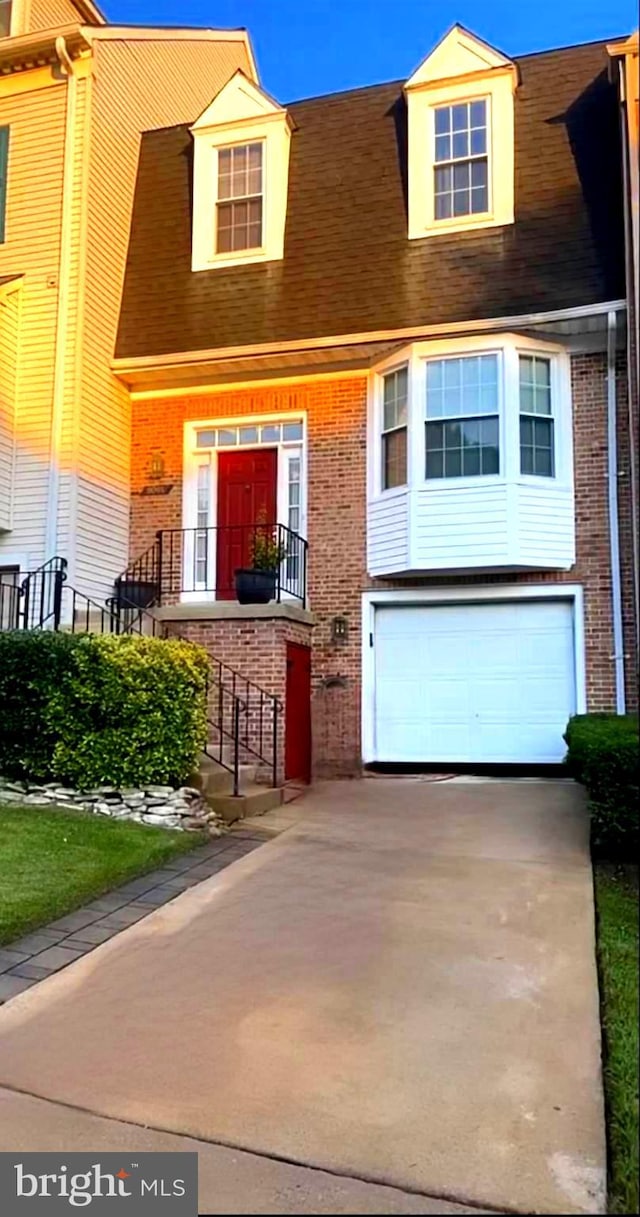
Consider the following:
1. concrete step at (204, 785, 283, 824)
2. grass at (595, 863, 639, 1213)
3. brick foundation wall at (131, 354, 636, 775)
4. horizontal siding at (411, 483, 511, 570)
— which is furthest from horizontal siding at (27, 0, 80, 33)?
grass at (595, 863, 639, 1213)

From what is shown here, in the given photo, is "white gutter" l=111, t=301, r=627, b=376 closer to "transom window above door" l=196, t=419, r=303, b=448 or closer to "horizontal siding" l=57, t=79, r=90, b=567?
"horizontal siding" l=57, t=79, r=90, b=567

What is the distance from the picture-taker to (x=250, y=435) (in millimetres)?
11930

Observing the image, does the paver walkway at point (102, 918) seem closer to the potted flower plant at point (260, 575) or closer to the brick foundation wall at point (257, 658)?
the brick foundation wall at point (257, 658)

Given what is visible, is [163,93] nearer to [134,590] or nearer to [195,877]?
[134,590]

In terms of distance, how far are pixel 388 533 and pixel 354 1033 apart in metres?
7.43

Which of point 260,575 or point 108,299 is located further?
point 108,299

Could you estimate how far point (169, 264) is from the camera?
1221 centimetres

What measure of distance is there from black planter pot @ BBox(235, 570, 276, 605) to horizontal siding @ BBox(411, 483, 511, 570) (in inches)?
69.0

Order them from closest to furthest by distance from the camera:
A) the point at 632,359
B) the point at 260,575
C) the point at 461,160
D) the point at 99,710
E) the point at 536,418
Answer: the point at 632,359
the point at 99,710
the point at 260,575
the point at 536,418
the point at 461,160

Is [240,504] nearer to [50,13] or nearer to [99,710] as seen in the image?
[99,710]

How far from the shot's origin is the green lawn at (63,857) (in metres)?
5.55

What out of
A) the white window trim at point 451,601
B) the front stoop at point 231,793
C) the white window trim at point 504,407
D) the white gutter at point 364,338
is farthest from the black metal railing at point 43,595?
the white window trim at point 504,407

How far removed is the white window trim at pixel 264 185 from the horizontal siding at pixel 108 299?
3.48 ft

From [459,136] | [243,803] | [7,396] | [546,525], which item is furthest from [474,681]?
[459,136]
